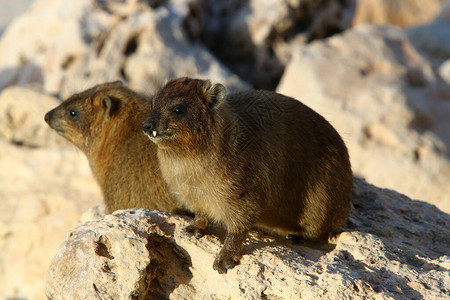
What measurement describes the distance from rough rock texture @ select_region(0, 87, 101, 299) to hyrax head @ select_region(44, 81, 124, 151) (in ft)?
10.2

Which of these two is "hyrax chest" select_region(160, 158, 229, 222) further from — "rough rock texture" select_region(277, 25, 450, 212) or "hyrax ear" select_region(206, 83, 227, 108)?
"rough rock texture" select_region(277, 25, 450, 212)

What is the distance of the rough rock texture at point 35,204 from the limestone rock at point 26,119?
15cm

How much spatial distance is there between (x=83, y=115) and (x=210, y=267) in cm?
287

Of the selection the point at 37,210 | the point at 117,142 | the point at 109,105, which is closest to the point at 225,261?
the point at 117,142

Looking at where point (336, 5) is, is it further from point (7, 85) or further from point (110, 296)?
point (110, 296)

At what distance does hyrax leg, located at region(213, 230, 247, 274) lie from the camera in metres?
4.53

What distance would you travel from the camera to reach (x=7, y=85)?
493 inches

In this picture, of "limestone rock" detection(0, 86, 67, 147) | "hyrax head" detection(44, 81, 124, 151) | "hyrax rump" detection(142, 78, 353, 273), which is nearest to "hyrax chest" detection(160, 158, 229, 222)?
"hyrax rump" detection(142, 78, 353, 273)

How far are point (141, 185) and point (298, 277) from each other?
7.32 ft

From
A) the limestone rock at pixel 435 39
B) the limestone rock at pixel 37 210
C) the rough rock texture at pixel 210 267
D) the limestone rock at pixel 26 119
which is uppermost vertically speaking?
the limestone rock at pixel 435 39

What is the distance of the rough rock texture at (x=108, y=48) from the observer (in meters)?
11.2

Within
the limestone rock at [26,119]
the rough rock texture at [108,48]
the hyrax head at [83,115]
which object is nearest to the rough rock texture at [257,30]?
the rough rock texture at [108,48]

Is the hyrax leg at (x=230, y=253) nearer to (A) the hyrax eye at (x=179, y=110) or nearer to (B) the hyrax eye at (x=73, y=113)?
(A) the hyrax eye at (x=179, y=110)

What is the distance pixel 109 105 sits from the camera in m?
6.44
